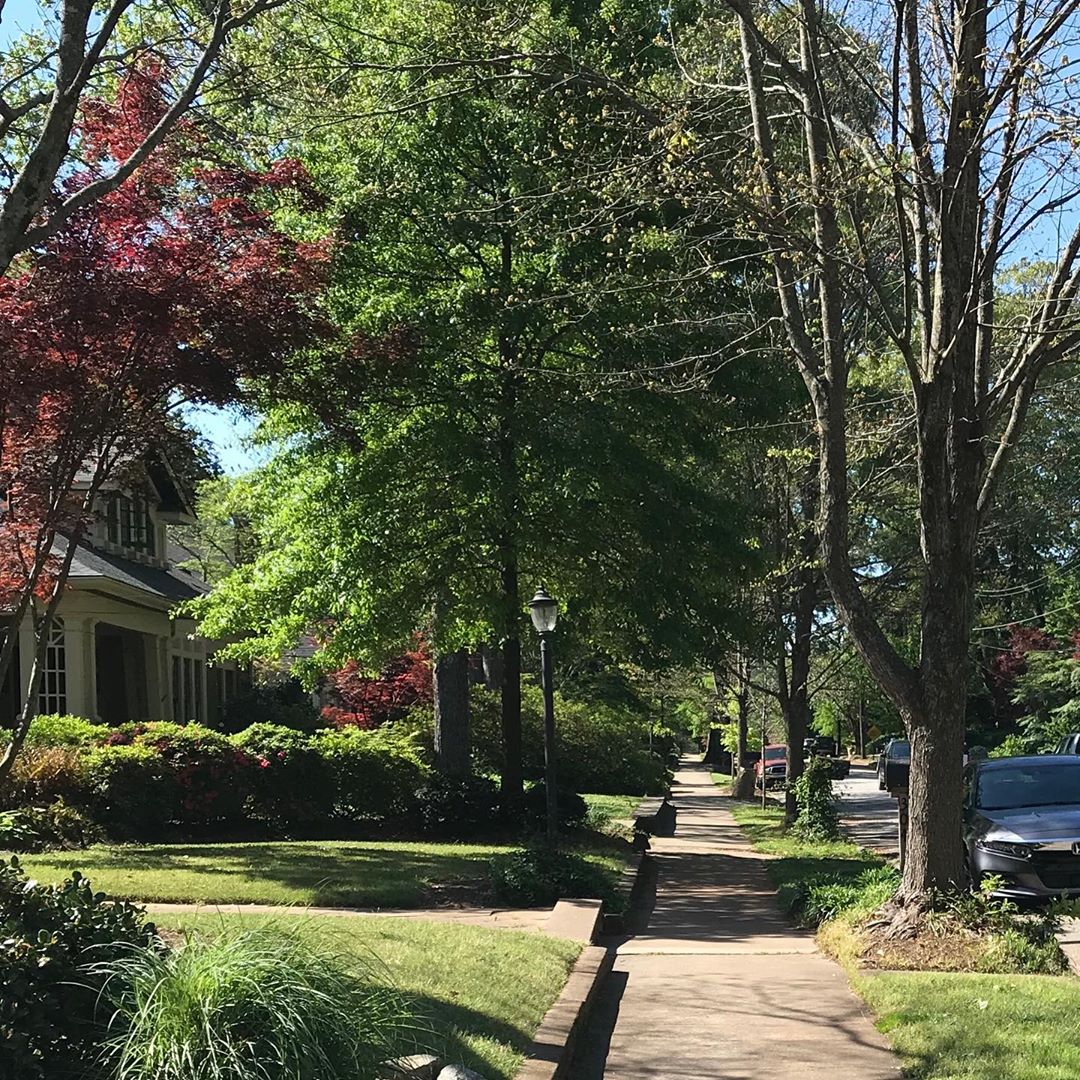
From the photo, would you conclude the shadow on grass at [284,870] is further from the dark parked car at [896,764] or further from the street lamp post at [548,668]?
the dark parked car at [896,764]

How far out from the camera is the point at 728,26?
40.0 ft

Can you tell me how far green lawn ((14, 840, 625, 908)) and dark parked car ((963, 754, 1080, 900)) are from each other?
13.6ft

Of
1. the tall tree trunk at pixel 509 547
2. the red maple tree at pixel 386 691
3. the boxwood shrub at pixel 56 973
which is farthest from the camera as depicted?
the red maple tree at pixel 386 691

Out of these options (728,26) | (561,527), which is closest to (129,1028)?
(728,26)

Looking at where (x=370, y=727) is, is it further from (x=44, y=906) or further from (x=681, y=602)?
(x=44, y=906)

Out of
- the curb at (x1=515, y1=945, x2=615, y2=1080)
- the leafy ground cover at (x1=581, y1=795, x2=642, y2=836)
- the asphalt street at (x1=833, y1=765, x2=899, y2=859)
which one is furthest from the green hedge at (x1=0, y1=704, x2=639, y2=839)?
the curb at (x1=515, y1=945, x2=615, y2=1080)

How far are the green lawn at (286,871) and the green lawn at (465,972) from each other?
1.88 metres

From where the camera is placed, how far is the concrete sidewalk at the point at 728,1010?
6.93 m

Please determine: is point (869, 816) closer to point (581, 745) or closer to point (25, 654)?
point (581, 745)

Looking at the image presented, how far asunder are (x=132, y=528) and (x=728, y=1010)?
73.7ft

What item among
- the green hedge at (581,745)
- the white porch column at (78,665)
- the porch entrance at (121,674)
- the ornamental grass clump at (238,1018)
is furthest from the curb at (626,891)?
the porch entrance at (121,674)

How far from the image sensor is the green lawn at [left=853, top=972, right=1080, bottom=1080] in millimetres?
6465

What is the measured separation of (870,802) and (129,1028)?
31.9 m

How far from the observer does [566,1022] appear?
7.46 meters
